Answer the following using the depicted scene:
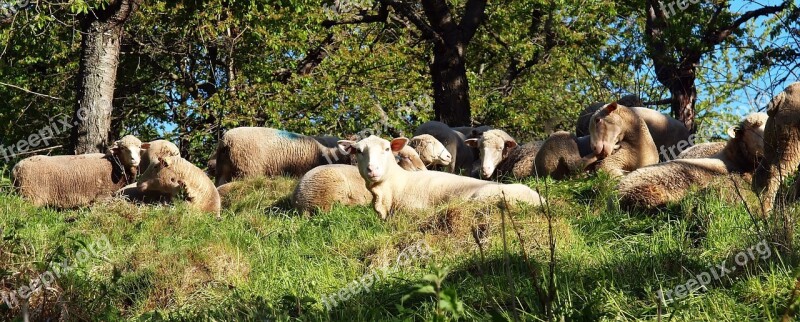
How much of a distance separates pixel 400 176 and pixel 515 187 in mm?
1526

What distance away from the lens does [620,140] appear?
42.8ft

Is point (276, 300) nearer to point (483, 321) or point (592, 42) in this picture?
point (483, 321)

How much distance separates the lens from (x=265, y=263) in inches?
337

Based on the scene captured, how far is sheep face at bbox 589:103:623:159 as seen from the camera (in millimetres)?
12797

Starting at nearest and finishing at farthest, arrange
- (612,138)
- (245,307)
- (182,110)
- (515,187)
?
1. (245,307)
2. (515,187)
3. (612,138)
4. (182,110)

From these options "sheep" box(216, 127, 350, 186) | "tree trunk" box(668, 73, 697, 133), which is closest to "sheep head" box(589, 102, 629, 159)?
"sheep" box(216, 127, 350, 186)

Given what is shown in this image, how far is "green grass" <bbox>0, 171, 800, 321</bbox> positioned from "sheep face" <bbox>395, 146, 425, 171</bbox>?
2.84 meters

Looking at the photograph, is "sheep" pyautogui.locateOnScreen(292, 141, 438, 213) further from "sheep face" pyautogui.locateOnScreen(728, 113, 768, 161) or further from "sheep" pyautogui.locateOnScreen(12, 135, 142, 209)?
"sheep face" pyautogui.locateOnScreen(728, 113, 768, 161)

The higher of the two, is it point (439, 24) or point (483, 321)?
point (439, 24)

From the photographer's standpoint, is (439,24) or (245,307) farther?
(439,24)

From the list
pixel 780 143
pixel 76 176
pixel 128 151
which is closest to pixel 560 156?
pixel 780 143

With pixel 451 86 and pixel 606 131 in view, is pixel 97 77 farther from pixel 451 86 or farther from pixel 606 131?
pixel 606 131

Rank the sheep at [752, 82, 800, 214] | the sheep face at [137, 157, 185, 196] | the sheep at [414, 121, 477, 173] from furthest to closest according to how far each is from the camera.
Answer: the sheep at [414, 121, 477, 173]
the sheep face at [137, 157, 185, 196]
the sheep at [752, 82, 800, 214]

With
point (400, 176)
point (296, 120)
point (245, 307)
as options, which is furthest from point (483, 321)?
point (296, 120)
